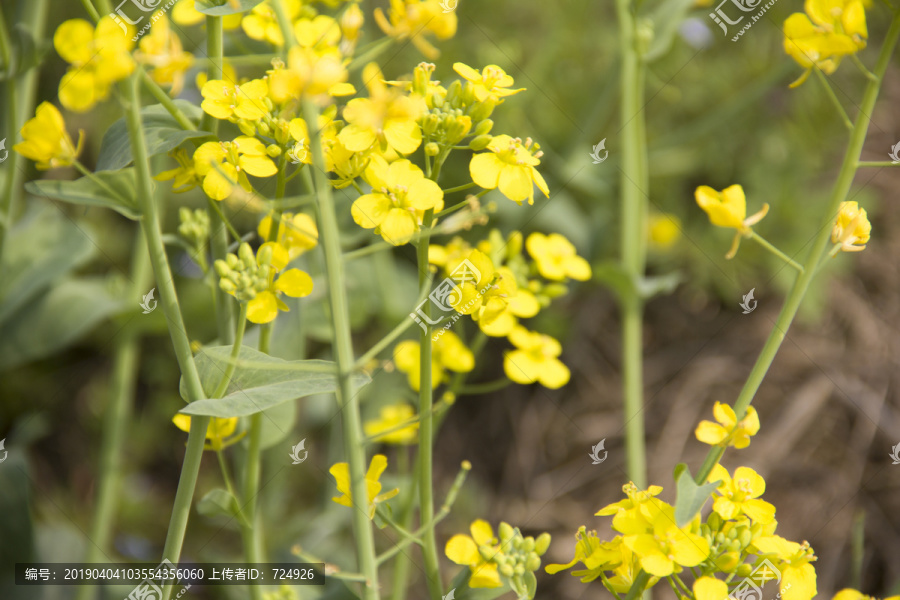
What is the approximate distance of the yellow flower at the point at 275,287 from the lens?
67 cm

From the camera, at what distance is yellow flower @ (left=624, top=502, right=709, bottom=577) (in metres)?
0.63

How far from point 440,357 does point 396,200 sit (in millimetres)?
442

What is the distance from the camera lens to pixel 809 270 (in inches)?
28.1

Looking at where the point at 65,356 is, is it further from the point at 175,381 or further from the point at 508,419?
the point at 508,419

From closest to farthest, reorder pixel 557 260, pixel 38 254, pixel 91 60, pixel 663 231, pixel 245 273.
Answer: pixel 91 60, pixel 245 273, pixel 557 260, pixel 38 254, pixel 663 231

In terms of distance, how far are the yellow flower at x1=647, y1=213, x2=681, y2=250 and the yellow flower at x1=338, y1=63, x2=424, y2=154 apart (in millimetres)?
1387

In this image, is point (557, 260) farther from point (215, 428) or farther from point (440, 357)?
point (215, 428)

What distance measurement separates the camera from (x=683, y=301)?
1.97 metres

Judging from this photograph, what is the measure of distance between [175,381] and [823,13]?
165 cm

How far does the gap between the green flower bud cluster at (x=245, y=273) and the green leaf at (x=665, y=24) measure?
1.01m

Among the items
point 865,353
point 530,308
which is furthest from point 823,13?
point 865,353

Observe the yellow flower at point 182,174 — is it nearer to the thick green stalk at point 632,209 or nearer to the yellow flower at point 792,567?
the yellow flower at point 792,567

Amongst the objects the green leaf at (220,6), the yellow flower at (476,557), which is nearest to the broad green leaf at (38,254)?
the green leaf at (220,6)

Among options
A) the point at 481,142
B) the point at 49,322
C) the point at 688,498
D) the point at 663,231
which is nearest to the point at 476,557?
the point at 688,498
